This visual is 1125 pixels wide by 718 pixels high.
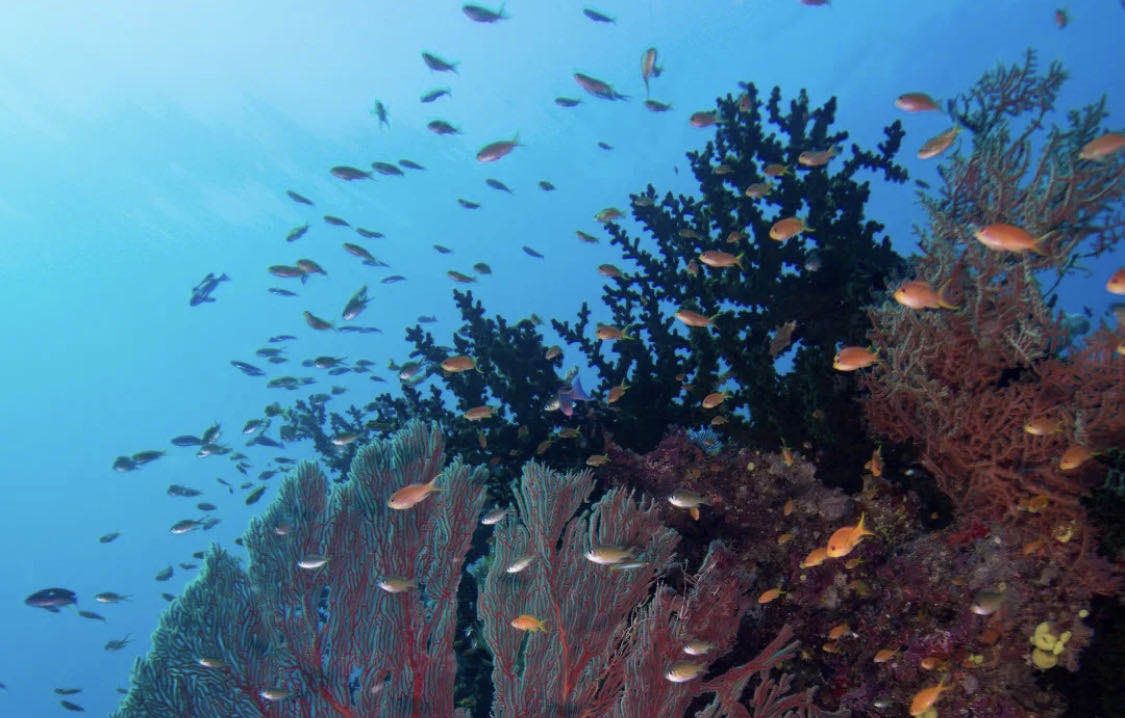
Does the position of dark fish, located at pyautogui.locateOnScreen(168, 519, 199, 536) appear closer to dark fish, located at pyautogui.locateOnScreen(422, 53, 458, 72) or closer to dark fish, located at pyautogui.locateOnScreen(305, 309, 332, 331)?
dark fish, located at pyautogui.locateOnScreen(305, 309, 332, 331)

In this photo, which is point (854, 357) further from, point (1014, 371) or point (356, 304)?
point (356, 304)

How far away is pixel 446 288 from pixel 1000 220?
399ft


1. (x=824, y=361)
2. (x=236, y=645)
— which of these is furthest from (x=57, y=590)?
(x=824, y=361)

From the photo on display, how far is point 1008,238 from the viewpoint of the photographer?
4.10 metres

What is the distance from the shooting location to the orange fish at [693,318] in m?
6.18

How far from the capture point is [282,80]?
184ft

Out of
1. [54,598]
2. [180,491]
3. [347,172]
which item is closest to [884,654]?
[347,172]

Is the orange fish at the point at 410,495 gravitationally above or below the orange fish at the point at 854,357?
below

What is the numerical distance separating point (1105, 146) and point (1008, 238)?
58.0 inches

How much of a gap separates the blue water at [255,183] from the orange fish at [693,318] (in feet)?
102

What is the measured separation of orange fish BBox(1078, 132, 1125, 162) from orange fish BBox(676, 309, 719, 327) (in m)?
3.36

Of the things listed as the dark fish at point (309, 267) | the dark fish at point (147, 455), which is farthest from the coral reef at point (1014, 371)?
the dark fish at point (147, 455)

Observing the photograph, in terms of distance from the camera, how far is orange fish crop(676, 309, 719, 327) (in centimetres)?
618

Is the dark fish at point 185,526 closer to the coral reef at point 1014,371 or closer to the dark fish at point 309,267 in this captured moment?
the dark fish at point 309,267
